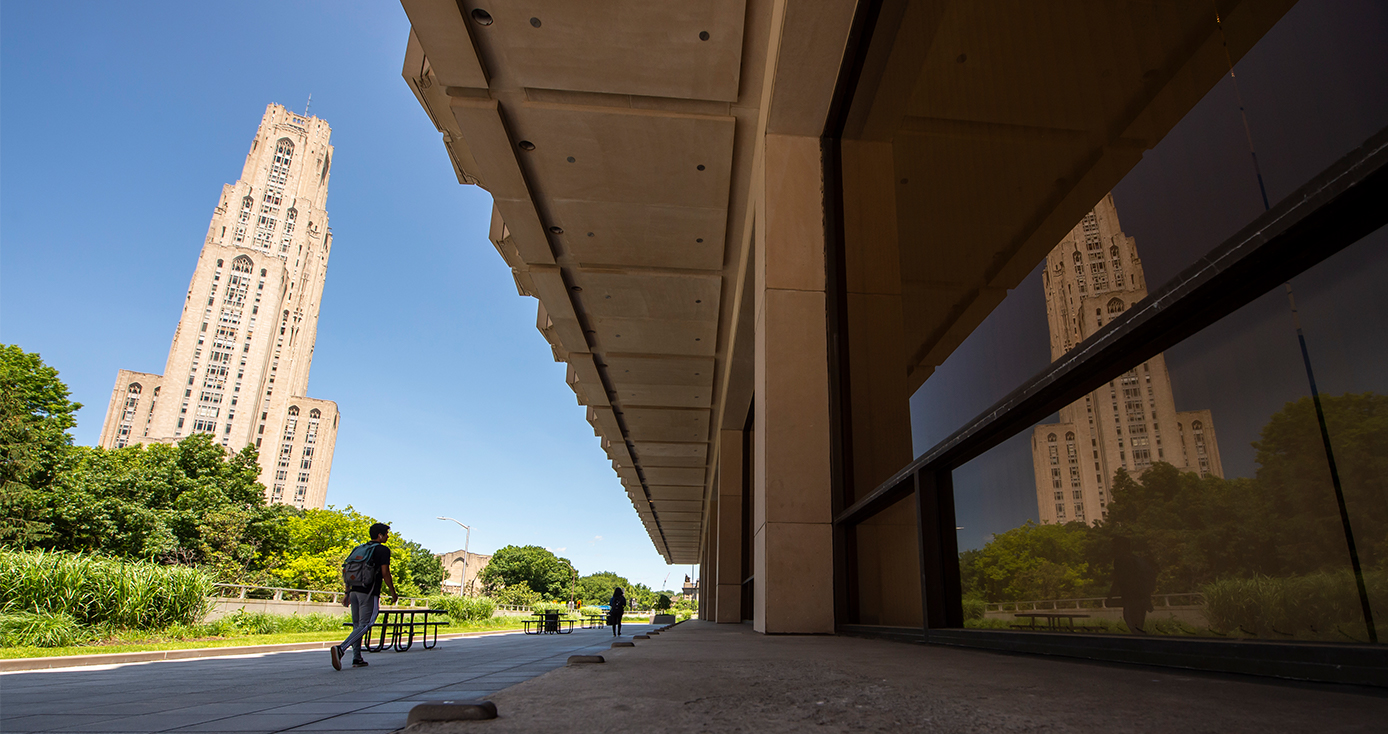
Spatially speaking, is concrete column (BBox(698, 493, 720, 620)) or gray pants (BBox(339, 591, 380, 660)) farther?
concrete column (BBox(698, 493, 720, 620))

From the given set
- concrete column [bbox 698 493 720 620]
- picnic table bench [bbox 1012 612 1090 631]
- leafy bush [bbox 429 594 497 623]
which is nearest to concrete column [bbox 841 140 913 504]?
picnic table bench [bbox 1012 612 1090 631]

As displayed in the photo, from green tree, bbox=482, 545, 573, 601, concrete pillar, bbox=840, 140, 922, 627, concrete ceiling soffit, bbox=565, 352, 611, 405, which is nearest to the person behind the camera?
concrete pillar, bbox=840, 140, 922, 627

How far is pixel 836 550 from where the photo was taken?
243 inches

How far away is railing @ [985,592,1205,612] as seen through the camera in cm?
202

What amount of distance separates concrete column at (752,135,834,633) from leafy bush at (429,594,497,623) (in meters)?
26.4

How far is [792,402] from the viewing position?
6.55 meters

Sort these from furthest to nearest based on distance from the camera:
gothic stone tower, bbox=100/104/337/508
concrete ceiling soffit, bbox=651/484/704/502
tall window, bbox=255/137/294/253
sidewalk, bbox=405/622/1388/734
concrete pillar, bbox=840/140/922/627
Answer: tall window, bbox=255/137/294/253
gothic stone tower, bbox=100/104/337/508
concrete ceiling soffit, bbox=651/484/704/502
concrete pillar, bbox=840/140/922/627
sidewalk, bbox=405/622/1388/734

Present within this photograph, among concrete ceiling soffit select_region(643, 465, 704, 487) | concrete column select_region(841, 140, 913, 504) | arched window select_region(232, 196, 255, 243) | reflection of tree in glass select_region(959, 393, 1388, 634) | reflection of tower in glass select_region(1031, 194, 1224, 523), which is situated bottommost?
reflection of tree in glass select_region(959, 393, 1388, 634)

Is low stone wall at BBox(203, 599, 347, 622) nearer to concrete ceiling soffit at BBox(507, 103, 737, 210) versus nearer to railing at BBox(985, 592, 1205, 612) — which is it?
concrete ceiling soffit at BBox(507, 103, 737, 210)

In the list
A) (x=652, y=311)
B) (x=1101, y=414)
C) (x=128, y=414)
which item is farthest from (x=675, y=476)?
(x=128, y=414)

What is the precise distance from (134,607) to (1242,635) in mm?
15772

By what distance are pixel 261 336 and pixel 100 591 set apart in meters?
118

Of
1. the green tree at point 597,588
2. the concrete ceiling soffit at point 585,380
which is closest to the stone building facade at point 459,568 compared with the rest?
the green tree at point 597,588

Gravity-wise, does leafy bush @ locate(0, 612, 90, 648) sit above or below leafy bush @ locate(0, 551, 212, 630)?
below
